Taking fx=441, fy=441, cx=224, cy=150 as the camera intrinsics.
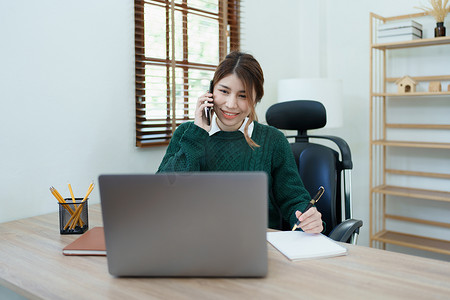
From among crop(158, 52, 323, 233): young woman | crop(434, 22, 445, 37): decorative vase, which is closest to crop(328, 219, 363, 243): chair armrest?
crop(158, 52, 323, 233): young woman

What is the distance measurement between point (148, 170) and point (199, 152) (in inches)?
29.3

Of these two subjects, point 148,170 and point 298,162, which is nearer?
point 298,162

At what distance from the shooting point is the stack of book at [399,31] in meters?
2.89

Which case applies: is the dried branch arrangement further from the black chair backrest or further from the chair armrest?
the chair armrest

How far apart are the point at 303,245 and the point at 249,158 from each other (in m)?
0.60

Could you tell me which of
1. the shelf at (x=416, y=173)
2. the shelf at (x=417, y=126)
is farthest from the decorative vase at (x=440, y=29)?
the shelf at (x=416, y=173)

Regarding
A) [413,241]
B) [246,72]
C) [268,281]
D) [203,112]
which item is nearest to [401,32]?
[413,241]

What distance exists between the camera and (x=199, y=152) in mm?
1718

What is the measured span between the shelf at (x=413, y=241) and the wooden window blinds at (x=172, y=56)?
1.66 m

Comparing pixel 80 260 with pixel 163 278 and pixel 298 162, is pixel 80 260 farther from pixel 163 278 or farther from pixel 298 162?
pixel 298 162

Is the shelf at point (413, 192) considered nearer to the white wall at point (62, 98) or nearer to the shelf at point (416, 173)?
the shelf at point (416, 173)

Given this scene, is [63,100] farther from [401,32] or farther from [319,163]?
[401,32]

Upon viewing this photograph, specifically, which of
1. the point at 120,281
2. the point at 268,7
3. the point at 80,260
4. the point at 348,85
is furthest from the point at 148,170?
the point at 348,85

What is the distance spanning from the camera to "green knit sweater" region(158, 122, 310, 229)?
1.72 meters
